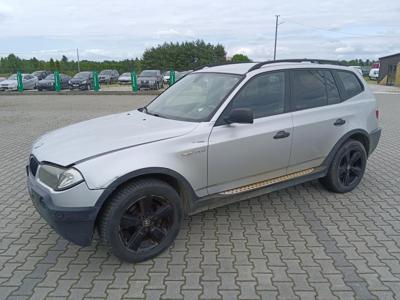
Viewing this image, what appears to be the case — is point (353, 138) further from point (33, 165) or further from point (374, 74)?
point (374, 74)

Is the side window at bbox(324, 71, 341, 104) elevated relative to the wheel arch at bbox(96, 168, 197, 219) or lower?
elevated

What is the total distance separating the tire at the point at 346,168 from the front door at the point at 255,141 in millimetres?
954

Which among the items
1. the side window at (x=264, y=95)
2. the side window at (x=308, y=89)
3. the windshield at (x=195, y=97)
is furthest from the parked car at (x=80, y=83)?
the side window at (x=264, y=95)

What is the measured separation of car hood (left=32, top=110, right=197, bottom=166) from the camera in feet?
9.65

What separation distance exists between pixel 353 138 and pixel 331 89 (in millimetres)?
769

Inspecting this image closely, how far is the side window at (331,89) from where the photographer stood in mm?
4312

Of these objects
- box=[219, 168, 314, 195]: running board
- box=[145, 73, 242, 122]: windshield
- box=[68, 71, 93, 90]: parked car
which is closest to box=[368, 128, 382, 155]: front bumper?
box=[219, 168, 314, 195]: running board

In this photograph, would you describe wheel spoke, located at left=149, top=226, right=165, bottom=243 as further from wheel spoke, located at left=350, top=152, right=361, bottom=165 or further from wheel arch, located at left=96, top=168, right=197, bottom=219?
wheel spoke, located at left=350, top=152, right=361, bottom=165

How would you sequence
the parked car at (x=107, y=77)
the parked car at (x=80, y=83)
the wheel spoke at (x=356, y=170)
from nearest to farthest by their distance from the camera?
1. the wheel spoke at (x=356, y=170)
2. the parked car at (x=80, y=83)
3. the parked car at (x=107, y=77)

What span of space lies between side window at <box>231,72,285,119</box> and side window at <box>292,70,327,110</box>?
19 centimetres

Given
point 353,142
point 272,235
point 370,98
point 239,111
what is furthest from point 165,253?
point 370,98

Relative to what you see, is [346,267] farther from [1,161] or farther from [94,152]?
[1,161]

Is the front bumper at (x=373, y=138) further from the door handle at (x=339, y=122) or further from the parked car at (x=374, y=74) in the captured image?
the parked car at (x=374, y=74)

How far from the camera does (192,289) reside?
2754 millimetres
